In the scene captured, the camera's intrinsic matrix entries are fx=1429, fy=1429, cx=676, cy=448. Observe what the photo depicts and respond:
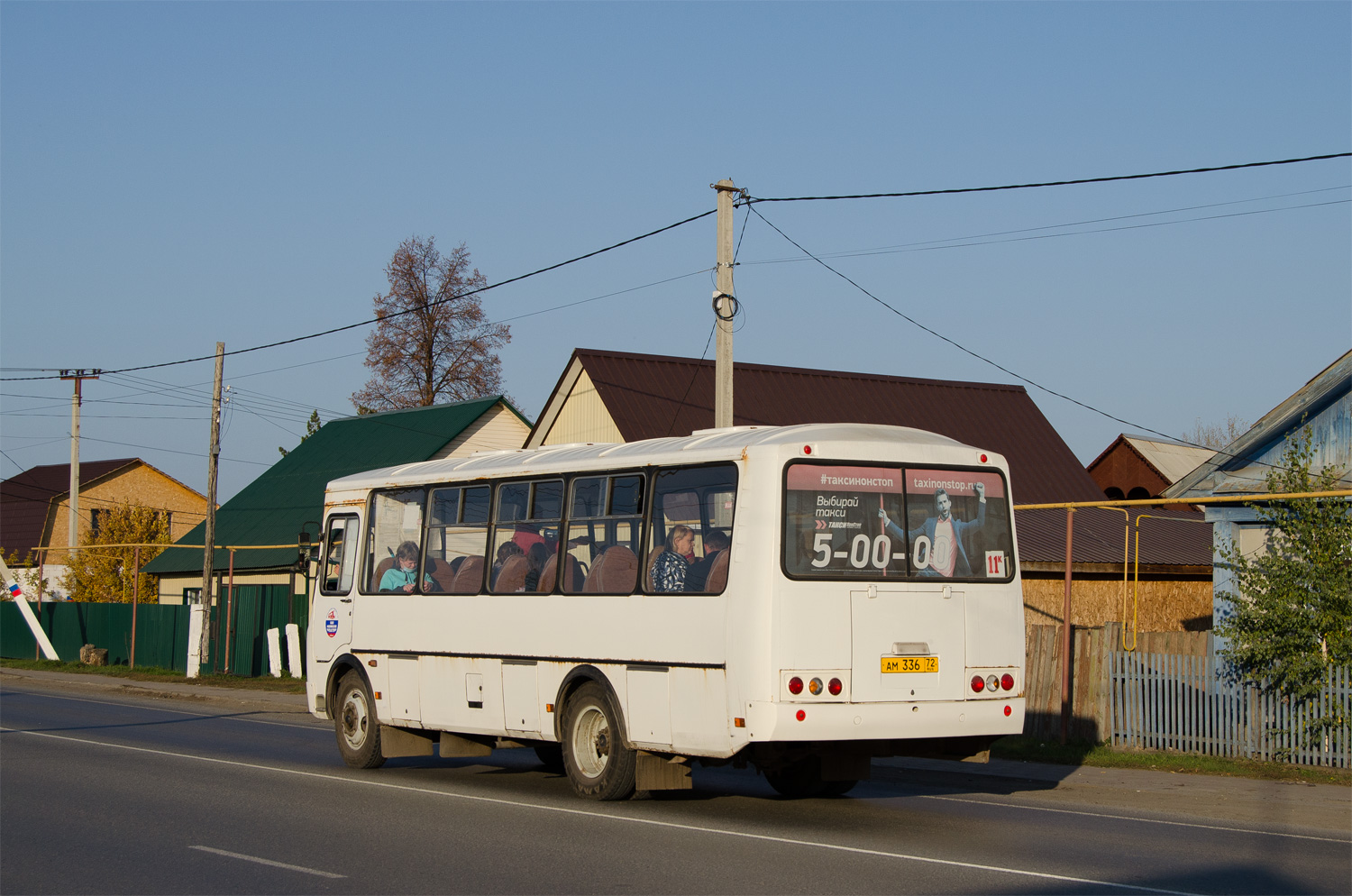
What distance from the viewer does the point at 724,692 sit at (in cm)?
1080

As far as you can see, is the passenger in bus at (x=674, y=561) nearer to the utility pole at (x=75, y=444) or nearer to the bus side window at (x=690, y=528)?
the bus side window at (x=690, y=528)

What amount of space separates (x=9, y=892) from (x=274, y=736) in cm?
1166

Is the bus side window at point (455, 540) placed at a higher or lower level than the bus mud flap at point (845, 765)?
higher

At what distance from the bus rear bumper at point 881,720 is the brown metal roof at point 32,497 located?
69816 millimetres

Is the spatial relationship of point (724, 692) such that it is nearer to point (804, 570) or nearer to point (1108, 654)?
point (804, 570)

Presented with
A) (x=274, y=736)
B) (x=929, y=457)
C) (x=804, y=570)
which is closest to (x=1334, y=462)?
(x=929, y=457)

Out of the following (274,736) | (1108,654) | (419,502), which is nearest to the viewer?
(419,502)

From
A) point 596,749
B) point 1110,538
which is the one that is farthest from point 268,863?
point 1110,538

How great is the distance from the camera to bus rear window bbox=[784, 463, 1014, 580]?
10.9m

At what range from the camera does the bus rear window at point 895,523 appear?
10906 mm

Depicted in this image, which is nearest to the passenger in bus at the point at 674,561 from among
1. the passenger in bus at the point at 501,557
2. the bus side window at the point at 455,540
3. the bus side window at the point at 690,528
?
the bus side window at the point at 690,528

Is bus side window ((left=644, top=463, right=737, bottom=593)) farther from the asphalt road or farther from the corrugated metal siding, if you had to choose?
the corrugated metal siding

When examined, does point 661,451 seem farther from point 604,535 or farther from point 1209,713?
point 1209,713

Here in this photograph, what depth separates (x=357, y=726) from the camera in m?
15.4
